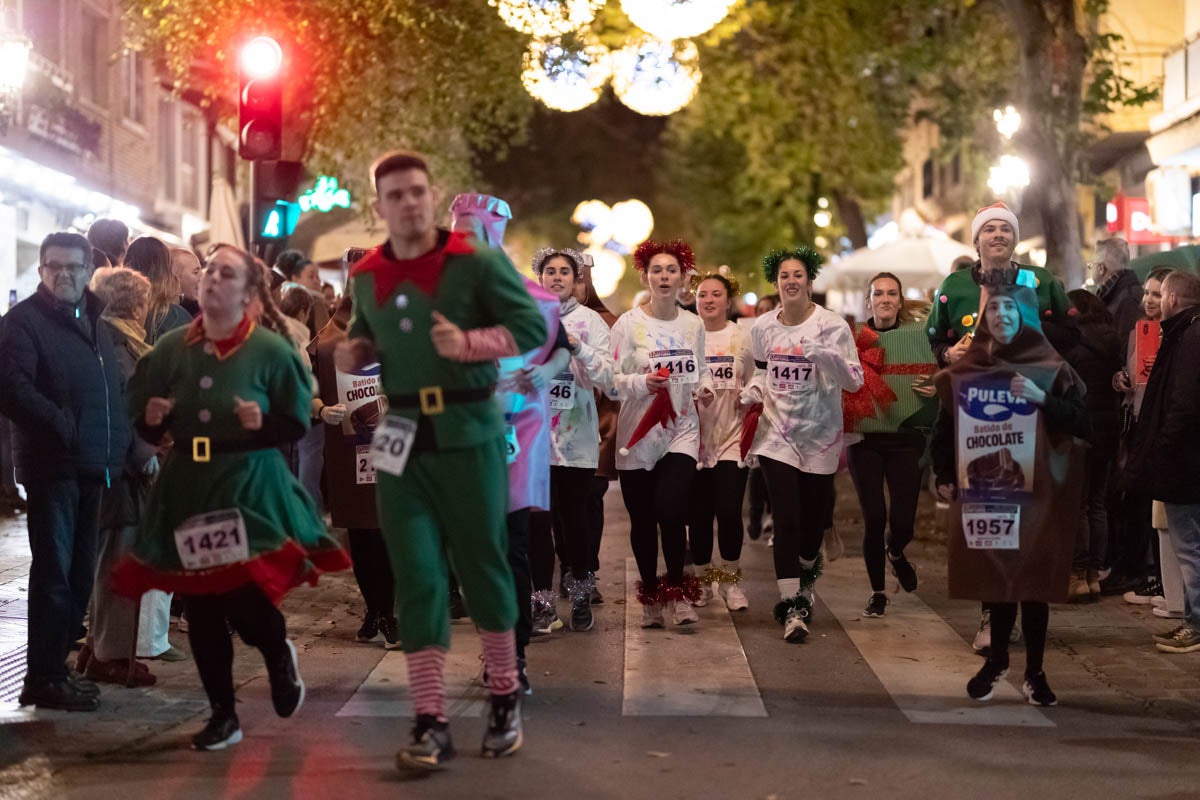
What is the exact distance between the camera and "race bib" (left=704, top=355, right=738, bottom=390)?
442 inches

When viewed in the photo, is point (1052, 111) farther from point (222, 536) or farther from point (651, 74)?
point (222, 536)

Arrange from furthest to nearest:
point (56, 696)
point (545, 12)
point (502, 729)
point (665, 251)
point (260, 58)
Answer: point (545, 12) → point (260, 58) → point (665, 251) → point (56, 696) → point (502, 729)

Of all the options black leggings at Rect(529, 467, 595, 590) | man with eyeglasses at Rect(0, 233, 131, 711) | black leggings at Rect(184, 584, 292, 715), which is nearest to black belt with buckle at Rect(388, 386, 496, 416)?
black leggings at Rect(184, 584, 292, 715)

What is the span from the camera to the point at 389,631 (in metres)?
9.50

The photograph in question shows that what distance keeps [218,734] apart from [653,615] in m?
3.78

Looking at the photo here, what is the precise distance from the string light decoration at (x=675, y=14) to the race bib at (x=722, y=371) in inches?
137

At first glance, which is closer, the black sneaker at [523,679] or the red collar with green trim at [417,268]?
the red collar with green trim at [417,268]

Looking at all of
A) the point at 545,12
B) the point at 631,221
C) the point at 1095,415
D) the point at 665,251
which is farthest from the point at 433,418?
the point at 631,221

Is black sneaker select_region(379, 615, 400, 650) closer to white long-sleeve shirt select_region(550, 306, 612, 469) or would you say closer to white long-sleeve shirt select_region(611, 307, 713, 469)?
white long-sleeve shirt select_region(550, 306, 612, 469)

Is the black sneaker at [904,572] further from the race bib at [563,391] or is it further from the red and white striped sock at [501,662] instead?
the red and white striped sock at [501,662]

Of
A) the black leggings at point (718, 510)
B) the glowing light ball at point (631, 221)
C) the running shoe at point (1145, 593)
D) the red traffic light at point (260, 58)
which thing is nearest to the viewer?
the black leggings at point (718, 510)

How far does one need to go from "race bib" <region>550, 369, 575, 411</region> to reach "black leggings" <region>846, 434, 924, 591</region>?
6.69 feet

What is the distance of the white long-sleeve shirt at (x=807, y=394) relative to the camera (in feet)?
33.2

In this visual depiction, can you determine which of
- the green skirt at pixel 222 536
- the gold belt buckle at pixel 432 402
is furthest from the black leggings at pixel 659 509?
the gold belt buckle at pixel 432 402
